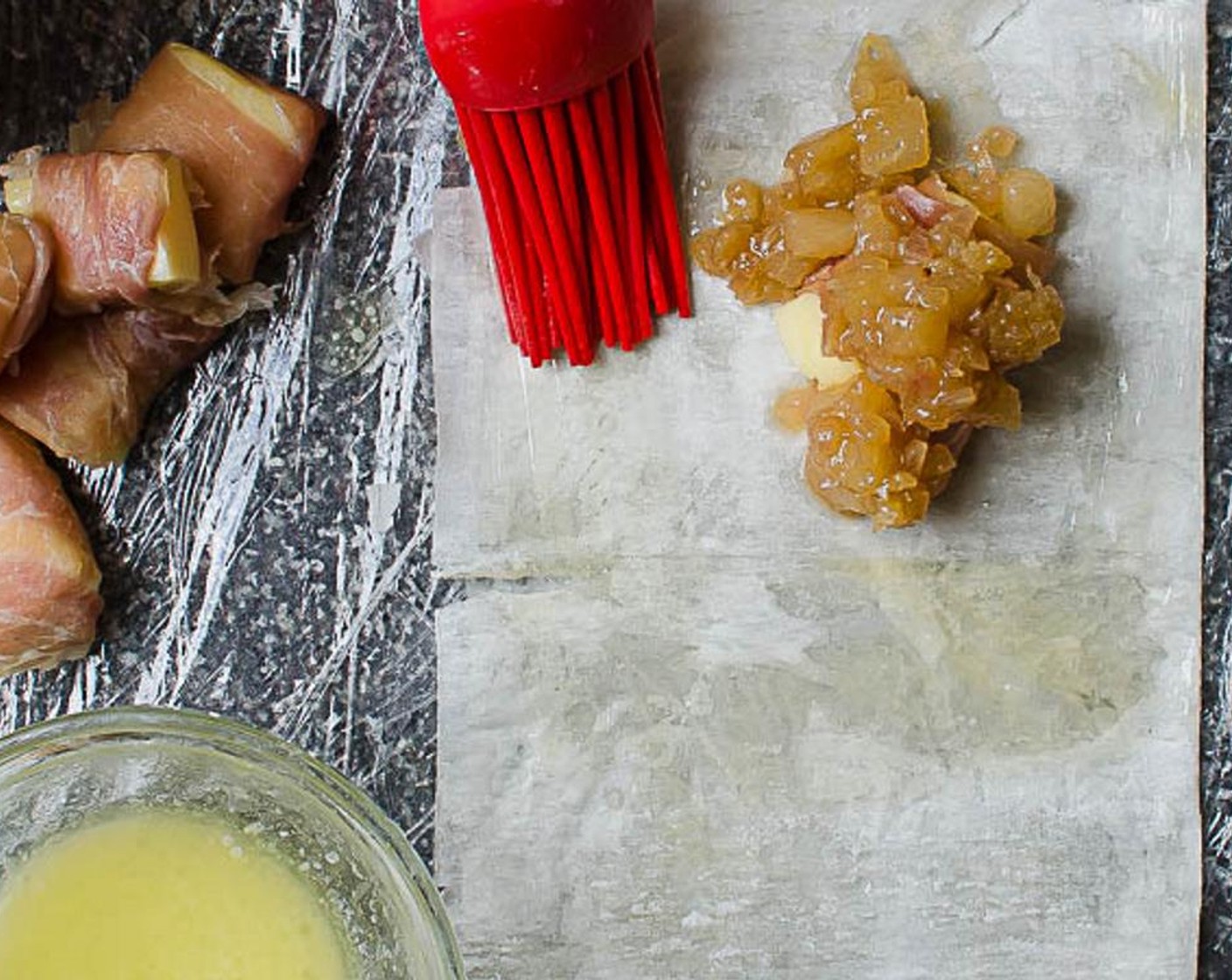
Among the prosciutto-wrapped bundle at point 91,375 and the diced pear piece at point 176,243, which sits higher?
the diced pear piece at point 176,243

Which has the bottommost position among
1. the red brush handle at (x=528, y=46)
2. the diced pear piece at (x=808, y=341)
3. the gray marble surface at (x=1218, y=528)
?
the gray marble surface at (x=1218, y=528)

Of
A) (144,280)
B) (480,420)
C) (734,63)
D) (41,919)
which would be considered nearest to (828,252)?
(734,63)

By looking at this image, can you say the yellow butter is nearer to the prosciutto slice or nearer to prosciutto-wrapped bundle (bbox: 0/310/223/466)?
prosciutto-wrapped bundle (bbox: 0/310/223/466)

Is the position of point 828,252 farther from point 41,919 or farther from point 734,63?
point 41,919

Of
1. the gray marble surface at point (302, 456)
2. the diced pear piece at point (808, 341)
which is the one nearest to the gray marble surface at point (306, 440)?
the gray marble surface at point (302, 456)

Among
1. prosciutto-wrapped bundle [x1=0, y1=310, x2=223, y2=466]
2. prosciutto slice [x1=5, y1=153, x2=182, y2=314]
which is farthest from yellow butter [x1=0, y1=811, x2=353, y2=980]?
prosciutto slice [x1=5, y1=153, x2=182, y2=314]

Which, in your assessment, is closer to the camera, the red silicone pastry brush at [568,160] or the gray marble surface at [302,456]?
the red silicone pastry brush at [568,160]

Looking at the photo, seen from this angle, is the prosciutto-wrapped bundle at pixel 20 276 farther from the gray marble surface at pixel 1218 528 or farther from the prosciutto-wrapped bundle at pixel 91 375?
the gray marble surface at pixel 1218 528

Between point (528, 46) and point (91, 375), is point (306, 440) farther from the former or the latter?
point (528, 46)
